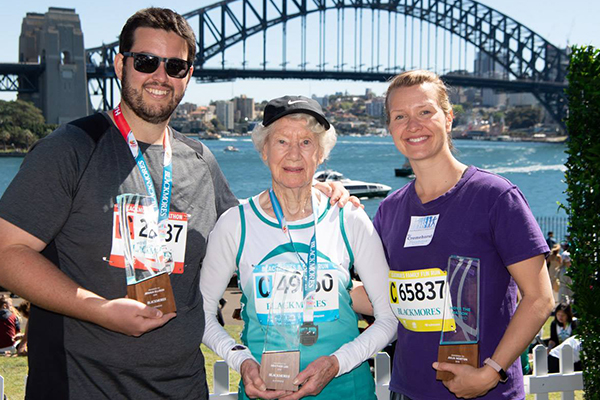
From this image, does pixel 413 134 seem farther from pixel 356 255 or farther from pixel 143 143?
pixel 143 143

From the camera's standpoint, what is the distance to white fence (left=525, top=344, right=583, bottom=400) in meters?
3.25

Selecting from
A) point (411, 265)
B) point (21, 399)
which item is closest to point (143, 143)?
point (411, 265)

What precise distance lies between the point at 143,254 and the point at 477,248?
0.98 metres

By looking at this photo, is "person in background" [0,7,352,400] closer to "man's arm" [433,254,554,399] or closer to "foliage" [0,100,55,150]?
"man's arm" [433,254,554,399]

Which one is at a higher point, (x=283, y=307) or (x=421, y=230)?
(x=421, y=230)

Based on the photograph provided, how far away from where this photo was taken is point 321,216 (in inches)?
83.7

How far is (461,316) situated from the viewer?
6.45ft

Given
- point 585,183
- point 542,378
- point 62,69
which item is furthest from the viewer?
point 62,69

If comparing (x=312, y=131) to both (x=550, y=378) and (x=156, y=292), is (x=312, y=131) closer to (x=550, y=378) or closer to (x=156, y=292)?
(x=156, y=292)

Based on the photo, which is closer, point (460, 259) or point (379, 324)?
point (460, 259)

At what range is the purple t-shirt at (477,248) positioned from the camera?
1.93 m

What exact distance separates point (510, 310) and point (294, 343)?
0.67 meters

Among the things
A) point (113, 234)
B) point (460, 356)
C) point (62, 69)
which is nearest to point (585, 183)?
point (460, 356)

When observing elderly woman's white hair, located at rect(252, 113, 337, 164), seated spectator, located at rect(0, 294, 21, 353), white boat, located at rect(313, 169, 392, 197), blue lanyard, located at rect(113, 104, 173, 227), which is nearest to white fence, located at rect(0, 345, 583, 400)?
elderly woman's white hair, located at rect(252, 113, 337, 164)
